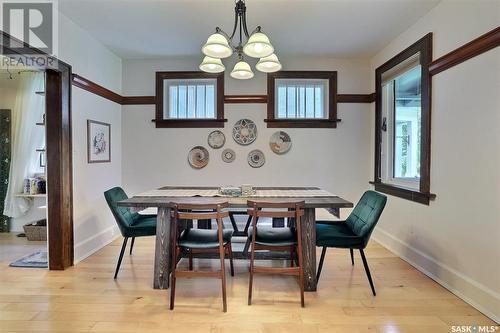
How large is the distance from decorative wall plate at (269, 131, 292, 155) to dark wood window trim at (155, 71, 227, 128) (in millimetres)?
747

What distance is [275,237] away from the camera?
2.50 metres

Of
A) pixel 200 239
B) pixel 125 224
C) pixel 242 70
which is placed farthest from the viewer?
pixel 125 224

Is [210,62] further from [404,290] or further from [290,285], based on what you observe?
[404,290]

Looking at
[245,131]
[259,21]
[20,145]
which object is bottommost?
[20,145]

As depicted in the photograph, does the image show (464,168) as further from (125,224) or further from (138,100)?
(138,100)

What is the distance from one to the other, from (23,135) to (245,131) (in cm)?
315

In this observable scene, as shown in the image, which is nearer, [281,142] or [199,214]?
[199,214]

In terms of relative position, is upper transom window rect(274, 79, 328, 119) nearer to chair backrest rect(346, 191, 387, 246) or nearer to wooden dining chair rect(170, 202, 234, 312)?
chair backrest rect(346, 191, 387, 246)

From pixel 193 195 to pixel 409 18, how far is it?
278 cm

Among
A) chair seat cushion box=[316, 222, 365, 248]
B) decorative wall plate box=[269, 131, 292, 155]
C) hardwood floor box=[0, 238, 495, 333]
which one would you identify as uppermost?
decorative wall plate box=[269, 131, 292, 155]

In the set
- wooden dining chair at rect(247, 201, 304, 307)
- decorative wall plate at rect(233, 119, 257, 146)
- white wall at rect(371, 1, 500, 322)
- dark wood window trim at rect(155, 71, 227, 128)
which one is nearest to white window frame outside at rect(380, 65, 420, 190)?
white wall at rect(371, 1, 500, 322)

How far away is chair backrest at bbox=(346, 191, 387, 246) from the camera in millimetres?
2459

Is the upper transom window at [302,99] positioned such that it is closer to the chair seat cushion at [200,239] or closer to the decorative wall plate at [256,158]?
the decorative wall plate at [256,158]

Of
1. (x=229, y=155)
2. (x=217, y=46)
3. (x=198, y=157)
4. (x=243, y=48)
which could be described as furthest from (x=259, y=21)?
(x=198, y=157)
